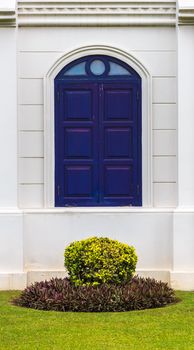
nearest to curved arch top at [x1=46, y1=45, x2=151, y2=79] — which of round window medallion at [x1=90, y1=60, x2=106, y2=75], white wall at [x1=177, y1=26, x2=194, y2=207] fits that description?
round window medallion at [x1=90, y1=60, x2=106, y2=75]

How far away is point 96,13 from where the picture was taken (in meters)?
12.8

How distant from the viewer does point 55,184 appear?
12922 millimetres

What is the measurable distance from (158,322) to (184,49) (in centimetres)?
430

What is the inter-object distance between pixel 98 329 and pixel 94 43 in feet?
15.5

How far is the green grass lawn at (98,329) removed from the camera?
8977mm

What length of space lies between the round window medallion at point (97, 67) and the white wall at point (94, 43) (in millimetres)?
290

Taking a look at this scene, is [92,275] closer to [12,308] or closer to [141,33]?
[12,308]

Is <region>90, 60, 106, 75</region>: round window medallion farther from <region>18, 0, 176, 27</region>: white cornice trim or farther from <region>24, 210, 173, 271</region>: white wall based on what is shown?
<region>24, 210, 173, 271</region>: white wall

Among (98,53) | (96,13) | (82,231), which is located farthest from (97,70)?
(82,231)

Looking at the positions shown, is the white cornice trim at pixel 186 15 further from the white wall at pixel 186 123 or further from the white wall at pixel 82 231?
the white wall at pixel 82 231

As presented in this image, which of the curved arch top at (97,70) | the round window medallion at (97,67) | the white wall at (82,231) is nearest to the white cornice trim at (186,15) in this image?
the curved arch top at (97,70)

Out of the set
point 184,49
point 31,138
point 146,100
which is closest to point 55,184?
point 31,138

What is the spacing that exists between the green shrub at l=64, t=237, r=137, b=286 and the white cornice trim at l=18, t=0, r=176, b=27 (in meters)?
3.29

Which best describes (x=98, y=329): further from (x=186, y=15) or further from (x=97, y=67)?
(x=186, y=15)
